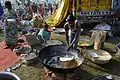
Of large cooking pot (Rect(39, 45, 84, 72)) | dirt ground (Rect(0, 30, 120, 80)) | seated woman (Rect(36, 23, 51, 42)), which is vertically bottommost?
dirt ground (Rect(0, 30, 120, 80))

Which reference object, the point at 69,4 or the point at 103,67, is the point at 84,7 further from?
the point at 103,67

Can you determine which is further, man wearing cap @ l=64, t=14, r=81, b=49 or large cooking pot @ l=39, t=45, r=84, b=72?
man wearing cap @ l=64, t=14, r=81, b=49

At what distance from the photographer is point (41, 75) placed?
7957mm

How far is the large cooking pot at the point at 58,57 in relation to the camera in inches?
269

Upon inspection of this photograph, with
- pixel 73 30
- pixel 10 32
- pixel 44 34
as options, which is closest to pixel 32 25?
pixel 10 32

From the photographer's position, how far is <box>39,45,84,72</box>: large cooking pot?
22.5 ft

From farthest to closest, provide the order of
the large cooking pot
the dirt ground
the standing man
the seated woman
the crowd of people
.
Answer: the standing man < the seated woman < the crowd of people < the dirt ground < the large cooking pot

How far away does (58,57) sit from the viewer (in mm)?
7836

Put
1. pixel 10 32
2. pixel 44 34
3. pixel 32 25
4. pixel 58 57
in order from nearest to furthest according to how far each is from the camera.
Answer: pixel 58 57, pixel 44 34, pixel 10 32, pixel 32 25

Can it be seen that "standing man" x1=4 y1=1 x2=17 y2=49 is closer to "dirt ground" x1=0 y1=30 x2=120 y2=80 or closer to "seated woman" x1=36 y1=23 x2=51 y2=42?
"seated woman" x1=36 y1=23 x2=51 y2=42

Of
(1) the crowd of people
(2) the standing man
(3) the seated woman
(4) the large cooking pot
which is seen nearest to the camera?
(4) the large cooking pot

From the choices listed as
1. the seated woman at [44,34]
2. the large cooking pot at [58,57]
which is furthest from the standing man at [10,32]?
the large cooking pot at [58,57]

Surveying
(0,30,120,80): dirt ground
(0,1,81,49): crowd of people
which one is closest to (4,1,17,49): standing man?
(0,1,81,49): crowd of people

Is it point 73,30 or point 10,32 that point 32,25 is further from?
point 73,30
